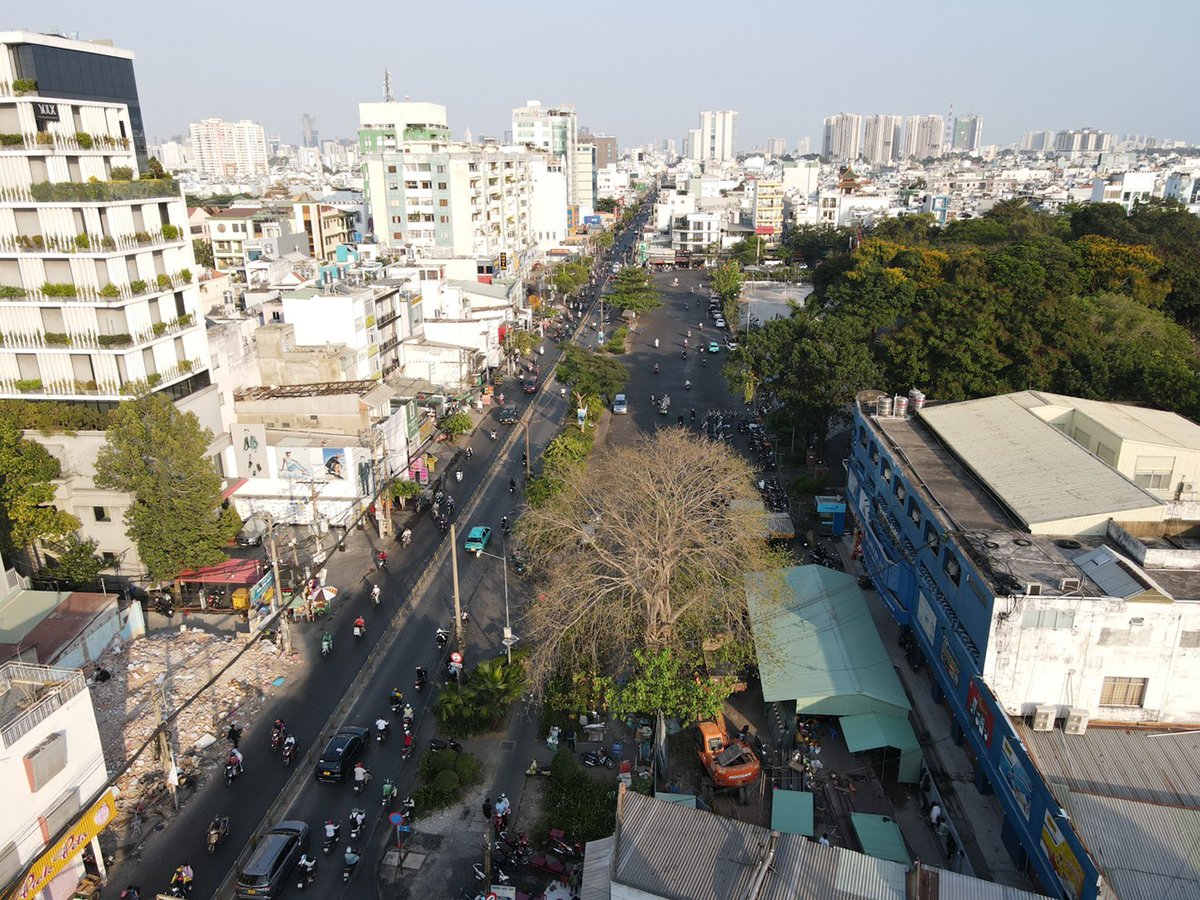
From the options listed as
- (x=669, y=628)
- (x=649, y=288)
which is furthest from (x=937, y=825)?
(x=649, y=288)

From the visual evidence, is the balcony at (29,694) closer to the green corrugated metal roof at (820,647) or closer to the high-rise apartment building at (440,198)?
the green corrugated metal roof at (820,647)

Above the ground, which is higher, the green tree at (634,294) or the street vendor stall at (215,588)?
the green tree at (634,294)

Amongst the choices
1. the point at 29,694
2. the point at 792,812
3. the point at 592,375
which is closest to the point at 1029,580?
the point at 792,812

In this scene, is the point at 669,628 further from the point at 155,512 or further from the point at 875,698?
the point at 155,512

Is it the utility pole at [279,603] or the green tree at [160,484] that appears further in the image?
the green tree at [160,484]

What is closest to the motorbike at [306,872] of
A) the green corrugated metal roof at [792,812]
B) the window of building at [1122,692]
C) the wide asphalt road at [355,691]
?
the wide asphalt road at [355,691]

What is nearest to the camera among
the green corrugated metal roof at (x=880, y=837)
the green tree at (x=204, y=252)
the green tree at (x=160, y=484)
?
the green corrugated metal roof at (x=880, y=837)
